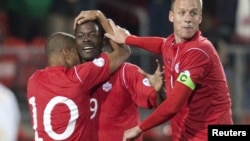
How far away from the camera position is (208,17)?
38.5 feet

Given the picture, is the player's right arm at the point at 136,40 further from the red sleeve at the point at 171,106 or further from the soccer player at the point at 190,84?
the red sleeve at the point at 171,106

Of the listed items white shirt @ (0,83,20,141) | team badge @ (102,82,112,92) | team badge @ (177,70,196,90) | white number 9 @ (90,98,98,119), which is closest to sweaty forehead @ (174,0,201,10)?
team badge @ (177,70,196,90)

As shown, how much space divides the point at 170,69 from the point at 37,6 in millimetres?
5313

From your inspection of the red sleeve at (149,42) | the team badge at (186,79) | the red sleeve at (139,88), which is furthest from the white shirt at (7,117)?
the team badge at (186,79)

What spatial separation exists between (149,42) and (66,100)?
779mm

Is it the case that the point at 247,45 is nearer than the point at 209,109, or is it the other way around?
the point at 209,109

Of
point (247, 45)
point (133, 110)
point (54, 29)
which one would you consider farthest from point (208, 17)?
point (133, 110)

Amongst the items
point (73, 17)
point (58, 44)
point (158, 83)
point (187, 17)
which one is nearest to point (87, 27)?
point (58, 44)

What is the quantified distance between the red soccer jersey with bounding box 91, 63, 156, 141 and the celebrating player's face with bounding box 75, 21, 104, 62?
9.0 inches

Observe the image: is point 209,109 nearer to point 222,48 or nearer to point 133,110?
point 133,110

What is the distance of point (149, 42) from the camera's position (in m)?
7.10

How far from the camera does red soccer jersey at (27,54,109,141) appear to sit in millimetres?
6797

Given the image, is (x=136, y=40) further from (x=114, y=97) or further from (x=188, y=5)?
(x=188, y=5)

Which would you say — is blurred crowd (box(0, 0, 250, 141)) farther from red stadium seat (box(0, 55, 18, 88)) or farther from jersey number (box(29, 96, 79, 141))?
jersey number (box(29, 96, 79, 141))
